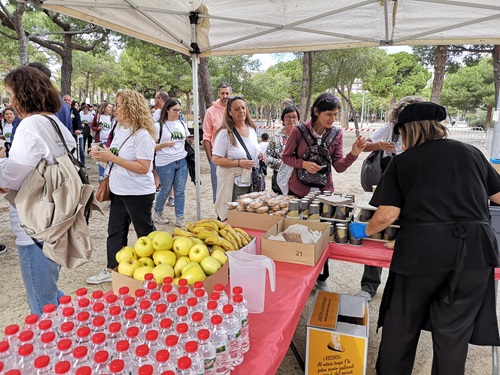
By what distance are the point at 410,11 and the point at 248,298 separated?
3139mm

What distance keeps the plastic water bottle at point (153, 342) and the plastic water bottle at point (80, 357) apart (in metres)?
0.16

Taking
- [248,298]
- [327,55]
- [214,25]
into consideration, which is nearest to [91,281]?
[248,298]

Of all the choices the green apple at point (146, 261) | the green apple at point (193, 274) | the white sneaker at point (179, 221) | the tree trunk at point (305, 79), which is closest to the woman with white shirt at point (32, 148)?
the green apple at point (146, 261)

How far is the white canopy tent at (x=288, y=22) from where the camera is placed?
3078 millimetres

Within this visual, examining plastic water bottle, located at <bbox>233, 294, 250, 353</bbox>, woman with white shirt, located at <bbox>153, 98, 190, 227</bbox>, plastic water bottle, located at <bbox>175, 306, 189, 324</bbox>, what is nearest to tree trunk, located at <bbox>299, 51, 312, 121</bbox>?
woman with white shirt, located at <bbox>153, 98, 190, 227</bbox>

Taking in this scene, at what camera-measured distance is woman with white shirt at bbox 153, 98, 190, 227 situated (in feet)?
16.4

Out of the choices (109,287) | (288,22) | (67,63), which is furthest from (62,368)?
(67,63)

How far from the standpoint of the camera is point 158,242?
1718mm

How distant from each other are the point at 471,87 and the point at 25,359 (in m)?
36.8

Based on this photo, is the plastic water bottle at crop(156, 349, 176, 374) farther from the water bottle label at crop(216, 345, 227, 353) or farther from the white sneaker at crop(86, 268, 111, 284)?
the white sneaker at crop(86, 268, 111, 284)

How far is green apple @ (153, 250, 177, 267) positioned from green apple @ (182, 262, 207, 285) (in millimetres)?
149

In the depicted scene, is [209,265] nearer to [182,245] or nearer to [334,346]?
[182,245]

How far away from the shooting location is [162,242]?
5.64ft

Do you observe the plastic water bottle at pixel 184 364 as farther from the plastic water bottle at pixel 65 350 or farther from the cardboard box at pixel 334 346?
the cardboard box at pixel 334 346
